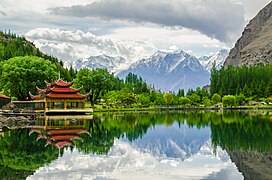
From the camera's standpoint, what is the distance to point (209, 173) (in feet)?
53.5

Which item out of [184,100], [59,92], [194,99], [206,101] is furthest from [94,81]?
[206,101]

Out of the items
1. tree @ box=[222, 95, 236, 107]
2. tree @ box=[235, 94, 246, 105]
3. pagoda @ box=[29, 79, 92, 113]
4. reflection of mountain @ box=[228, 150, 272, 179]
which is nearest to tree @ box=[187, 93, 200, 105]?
tree @ box=[222, 95, 236, 107]

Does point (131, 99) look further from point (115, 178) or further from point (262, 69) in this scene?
point (115, 178)

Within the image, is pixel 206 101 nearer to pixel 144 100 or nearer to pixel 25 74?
pixel 144 100

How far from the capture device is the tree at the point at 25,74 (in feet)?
230

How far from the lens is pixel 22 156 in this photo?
19.9 m

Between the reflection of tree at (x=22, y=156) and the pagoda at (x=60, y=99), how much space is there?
3859 centimetres

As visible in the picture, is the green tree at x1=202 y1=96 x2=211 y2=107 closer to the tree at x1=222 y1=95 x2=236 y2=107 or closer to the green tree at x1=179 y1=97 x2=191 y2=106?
the green tree at x1=179 y1=97 x2=191 y2=106

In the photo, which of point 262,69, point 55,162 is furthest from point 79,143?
point 262,69

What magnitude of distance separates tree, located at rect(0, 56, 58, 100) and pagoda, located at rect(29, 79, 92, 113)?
5315 millimetres

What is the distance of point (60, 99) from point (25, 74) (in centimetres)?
917

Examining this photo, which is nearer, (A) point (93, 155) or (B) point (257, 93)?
(A) point (93, 155)

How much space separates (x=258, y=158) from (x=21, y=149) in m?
12.6

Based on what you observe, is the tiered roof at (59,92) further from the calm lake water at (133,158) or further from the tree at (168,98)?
the tree at (168,98)
